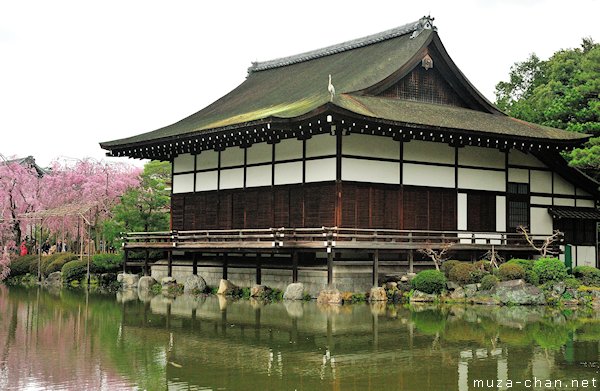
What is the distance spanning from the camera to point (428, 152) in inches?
1287

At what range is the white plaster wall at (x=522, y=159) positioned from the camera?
116 feet

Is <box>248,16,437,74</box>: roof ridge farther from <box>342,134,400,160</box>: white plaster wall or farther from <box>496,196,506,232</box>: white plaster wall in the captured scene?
<box>496,196,506,232</box>: white plaster wall

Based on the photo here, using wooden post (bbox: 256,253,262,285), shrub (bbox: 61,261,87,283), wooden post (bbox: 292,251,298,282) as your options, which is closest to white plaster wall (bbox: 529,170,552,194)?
wooden post (bbox: 292,251,298,282)

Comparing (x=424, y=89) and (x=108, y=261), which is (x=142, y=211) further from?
(x=424, y=89)

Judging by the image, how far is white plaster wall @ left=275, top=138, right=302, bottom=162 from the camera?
1265 inches

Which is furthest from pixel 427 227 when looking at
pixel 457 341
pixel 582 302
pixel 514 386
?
pixel 514 386

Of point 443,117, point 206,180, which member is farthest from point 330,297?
point 206,180

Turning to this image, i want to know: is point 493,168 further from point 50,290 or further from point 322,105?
point 50,290

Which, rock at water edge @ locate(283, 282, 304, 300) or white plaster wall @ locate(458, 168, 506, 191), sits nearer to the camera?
rock at water edge @ locate(283, 282, 304, 300)

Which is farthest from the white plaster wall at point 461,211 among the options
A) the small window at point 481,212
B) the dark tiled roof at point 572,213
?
the dark tiled roof at point 572,213

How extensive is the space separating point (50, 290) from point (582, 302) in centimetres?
2253

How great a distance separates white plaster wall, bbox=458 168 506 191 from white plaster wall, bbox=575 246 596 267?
5.12 meters

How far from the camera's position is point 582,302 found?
27656mm

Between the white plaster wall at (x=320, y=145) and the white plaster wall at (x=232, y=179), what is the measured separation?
440cm
